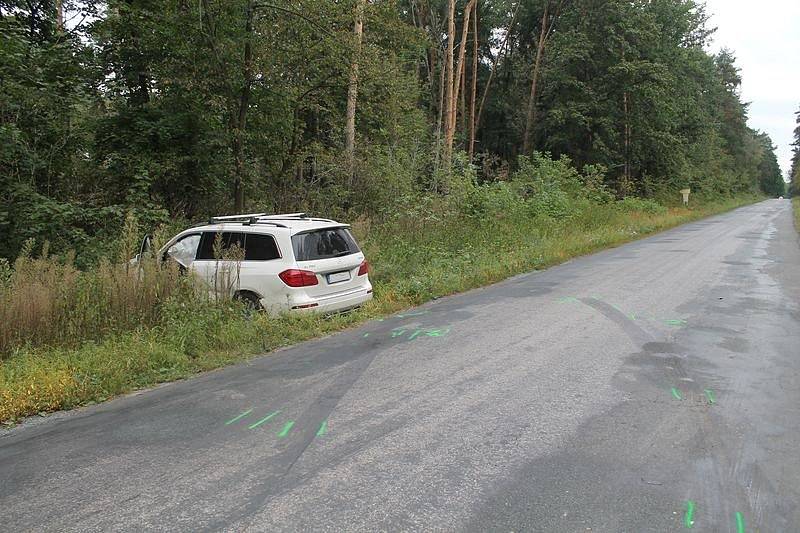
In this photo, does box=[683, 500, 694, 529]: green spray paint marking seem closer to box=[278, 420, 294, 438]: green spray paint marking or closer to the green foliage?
box=[278, 420, 294, 438]: green spray paint marking

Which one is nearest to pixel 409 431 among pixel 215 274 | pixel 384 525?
pixel 384 525

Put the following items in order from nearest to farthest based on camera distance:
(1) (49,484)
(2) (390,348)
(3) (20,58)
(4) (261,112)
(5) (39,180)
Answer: (1) (49,484) → (2) (390,348) → (3) (20,58) → (5) (39,180) → (4) (261,112)

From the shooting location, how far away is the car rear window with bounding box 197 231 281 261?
7.86m

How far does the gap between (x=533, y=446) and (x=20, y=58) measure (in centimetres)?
1285

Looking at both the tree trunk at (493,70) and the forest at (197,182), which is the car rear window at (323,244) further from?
the tree trunk at (493,70)

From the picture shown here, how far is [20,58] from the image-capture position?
1166 centimetres

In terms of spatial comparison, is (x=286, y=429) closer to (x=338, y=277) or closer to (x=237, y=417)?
(x=237, y=417)

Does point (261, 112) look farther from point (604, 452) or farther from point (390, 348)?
point (604, 452)

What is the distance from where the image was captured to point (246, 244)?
26.4ft

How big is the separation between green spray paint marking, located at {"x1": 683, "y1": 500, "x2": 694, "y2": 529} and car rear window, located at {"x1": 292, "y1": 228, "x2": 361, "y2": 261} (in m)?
5.58

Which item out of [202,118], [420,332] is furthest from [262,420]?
[202,118]

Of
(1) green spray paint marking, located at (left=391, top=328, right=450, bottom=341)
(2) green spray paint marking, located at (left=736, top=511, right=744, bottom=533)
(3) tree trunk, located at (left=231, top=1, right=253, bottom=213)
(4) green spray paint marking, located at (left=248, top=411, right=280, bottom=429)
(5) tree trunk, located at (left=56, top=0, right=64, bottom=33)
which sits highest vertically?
(5) tree trunk, located at (left=56, top=0, right=64, bottom=33)

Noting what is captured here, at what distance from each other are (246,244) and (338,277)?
4.53ft

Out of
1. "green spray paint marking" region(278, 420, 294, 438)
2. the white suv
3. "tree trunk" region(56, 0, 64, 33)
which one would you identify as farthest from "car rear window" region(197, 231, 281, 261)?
"tree trunk" region(56, 0, 64, 33)
